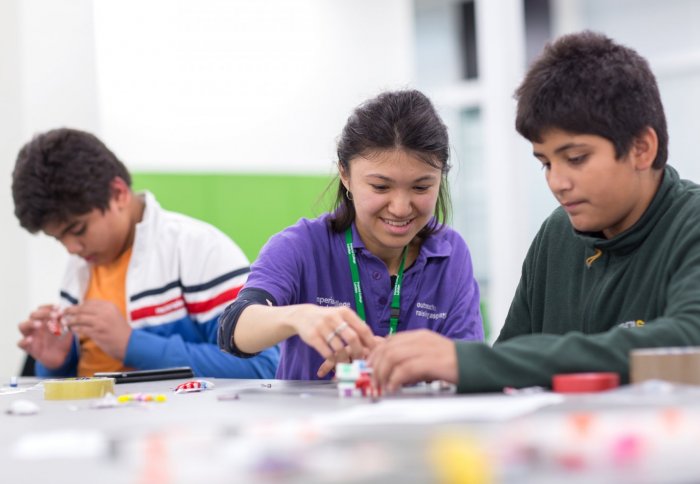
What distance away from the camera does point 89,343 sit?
312 cm

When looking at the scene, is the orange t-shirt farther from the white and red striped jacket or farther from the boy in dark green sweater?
the boy in dark green sweater

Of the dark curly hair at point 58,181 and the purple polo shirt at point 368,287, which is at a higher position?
the dark curly hair at point 58,181

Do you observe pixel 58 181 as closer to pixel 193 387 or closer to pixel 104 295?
pixel 104 295

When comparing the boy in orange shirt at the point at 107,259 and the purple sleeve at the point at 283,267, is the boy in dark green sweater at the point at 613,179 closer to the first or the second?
the purple sleeve at the point at 283,267

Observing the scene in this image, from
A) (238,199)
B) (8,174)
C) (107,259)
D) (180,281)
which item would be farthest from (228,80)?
(180,281)

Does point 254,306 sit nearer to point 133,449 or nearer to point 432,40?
point 133,449

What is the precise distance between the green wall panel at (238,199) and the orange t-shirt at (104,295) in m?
1.35

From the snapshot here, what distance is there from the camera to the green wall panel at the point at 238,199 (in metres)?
4.58

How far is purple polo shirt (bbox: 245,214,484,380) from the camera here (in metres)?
2.34

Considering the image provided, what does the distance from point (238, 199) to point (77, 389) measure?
288cm

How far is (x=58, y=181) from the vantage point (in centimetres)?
301

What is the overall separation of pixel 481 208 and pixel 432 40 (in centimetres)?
151

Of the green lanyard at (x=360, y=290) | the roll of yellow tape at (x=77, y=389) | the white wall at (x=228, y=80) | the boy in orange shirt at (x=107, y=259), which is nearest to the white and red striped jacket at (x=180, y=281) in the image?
the boy in orange shirt at (x=107, y=259)

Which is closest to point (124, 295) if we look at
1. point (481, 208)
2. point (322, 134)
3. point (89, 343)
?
point (89, 343)
